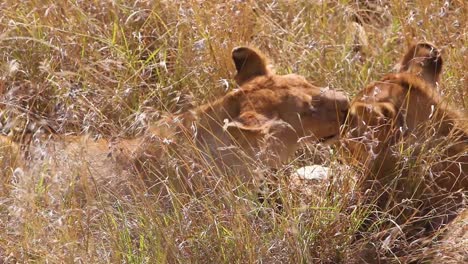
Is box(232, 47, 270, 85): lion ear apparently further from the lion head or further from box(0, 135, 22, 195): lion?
box(0, 135, 22, 195): lion

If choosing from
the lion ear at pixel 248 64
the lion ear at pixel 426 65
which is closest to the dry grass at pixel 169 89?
the lion ear at pixel 426 65

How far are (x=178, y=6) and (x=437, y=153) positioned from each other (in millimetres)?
1999

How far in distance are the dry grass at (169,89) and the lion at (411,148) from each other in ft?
0.54

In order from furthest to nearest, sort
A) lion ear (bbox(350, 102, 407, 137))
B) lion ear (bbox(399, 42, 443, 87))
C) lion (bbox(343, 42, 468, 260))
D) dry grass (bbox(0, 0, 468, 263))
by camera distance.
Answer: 1. lion ear (bbox(399, 42, 443, 87))
2. lion ear (bbox(350, 102, 407, 137))
3. lion (bbox(343, 42, 468, 260))
4. dry grass (bbox(0, 0, 468, 263))

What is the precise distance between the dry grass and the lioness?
10 centimetres

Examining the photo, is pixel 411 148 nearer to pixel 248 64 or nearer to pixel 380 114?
pixel 380 114

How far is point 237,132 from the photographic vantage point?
480 centimetres

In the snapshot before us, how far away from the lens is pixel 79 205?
4.45m

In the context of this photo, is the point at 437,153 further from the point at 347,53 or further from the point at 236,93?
the point at 347,53

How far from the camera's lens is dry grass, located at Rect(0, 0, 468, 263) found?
4078 mm

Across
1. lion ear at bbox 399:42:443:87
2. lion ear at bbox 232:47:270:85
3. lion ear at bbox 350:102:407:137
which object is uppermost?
lion ear at bbox 399:42:443:87

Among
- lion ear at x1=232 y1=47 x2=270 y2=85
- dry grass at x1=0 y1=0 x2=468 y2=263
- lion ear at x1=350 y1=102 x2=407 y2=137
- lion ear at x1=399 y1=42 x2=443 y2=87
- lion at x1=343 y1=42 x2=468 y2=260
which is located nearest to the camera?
dry grass at x1=0 y1=0 x2=468 y2=263

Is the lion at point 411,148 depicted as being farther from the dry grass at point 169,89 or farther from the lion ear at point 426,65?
the dry grass at point 169,89

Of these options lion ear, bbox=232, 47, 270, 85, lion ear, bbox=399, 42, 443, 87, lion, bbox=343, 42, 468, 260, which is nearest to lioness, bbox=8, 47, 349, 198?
lion ear, bbox=232, 47, 270, 85
